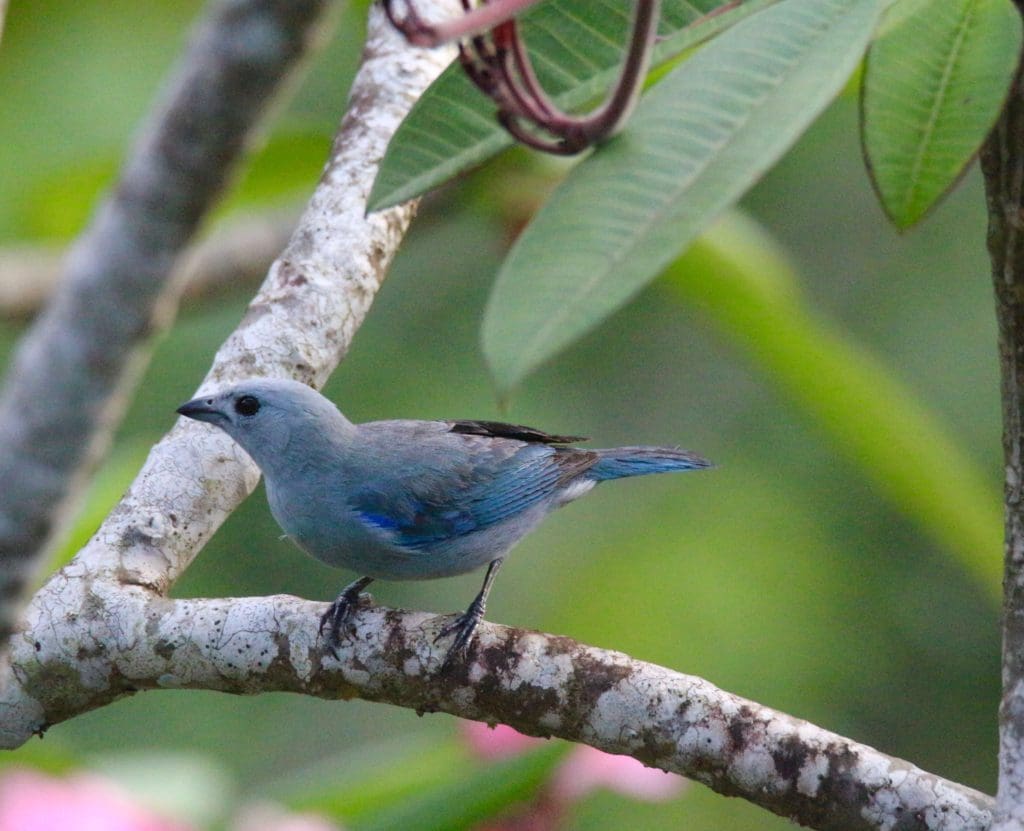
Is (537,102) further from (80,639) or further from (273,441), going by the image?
(273,441)

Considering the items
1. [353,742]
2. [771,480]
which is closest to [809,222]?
[771,480]

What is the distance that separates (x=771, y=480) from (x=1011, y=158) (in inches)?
207

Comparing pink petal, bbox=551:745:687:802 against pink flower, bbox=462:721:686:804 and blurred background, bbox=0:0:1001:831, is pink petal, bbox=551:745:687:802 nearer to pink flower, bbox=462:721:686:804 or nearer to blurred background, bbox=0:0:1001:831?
pink flower, bbox=462:721:686:804

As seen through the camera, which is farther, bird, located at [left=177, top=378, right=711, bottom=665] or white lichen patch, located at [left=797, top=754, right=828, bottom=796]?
bird, located at [left=177, top=378, right=711, bottom=665]

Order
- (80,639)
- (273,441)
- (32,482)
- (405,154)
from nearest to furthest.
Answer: (32,482), (405,154), (80,639), (273,441)

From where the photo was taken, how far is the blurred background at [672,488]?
6285mm

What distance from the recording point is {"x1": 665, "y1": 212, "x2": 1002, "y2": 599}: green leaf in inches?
156

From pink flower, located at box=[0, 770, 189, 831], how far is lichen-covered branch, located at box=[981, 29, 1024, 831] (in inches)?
71.8

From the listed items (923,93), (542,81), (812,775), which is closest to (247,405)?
(542,81)

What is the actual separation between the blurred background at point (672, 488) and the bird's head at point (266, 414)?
304cm

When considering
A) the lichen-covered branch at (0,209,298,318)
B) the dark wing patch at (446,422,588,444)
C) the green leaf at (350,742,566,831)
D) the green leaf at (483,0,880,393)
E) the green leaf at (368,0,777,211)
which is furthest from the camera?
the lichen-covered branch at (0,209,298,318)

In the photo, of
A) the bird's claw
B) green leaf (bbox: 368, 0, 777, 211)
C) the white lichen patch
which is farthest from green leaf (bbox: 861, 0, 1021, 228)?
the bird's claw

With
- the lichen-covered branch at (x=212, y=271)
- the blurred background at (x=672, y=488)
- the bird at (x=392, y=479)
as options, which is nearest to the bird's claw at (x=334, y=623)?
the bird at (x=392, y=479)

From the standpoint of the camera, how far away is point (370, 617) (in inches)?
94.3
